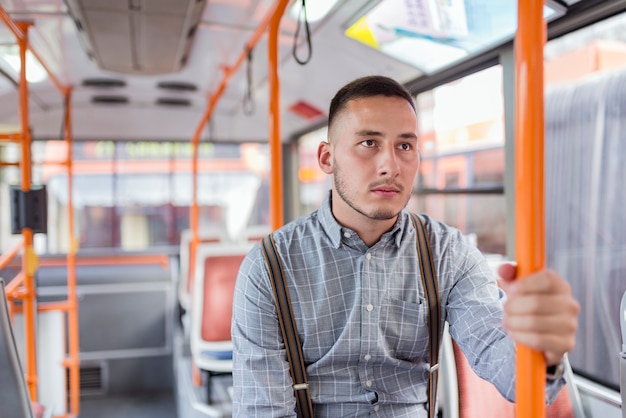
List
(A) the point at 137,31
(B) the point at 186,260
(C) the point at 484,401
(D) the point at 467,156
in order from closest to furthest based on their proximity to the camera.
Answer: (C) the point at 484,401 → (A) the point at 137,31 → (D) the point at 467,156 → (B) the point at 186,260

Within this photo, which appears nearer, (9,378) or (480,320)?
(480,320)

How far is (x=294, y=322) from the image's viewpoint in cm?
157

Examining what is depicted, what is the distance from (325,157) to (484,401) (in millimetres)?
1043

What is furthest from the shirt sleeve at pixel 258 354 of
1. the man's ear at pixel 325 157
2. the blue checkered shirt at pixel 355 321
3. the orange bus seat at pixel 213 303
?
the orange bus seat at pixel 213 303

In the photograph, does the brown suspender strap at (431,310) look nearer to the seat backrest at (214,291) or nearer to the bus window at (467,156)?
the bus window at (467,156)

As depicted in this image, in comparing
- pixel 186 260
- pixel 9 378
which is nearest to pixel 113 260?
pixel 186 260

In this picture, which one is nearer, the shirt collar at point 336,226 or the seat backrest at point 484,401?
the shirt collar at point 336,226

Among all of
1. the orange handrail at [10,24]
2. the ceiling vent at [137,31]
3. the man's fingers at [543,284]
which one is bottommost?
the man's fingers at [543,284]

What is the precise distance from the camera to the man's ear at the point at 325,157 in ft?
5.62

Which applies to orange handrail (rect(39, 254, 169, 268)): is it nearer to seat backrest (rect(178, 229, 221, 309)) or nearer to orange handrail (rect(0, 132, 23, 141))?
seat backrest (rect(178, 229, 221, 309))

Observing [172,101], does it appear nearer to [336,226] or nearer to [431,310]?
[336,226]

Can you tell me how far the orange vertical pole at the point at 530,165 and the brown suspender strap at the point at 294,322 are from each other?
71cm

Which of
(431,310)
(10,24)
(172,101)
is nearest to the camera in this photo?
(431,310)

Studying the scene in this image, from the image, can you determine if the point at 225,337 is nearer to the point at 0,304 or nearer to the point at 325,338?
the point at 0,304
